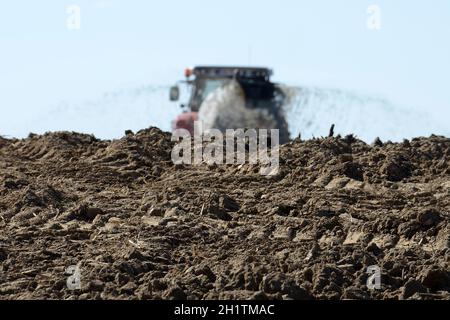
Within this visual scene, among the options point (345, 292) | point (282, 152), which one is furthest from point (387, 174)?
point (345, 292)

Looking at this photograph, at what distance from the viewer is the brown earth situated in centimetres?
1016

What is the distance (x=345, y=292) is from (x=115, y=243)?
7.37 ft

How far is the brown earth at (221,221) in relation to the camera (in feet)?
33.3

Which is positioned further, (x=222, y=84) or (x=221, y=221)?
(x=222, y=84)

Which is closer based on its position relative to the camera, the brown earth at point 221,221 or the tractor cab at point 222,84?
the brown earth at point 221,221

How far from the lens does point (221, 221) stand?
12039 millimetres

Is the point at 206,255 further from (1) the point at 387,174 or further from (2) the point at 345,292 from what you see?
(1) the point at 387,174

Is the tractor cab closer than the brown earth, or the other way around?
the brown earth

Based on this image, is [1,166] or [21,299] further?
[1,166]

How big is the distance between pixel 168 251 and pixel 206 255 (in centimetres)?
32
